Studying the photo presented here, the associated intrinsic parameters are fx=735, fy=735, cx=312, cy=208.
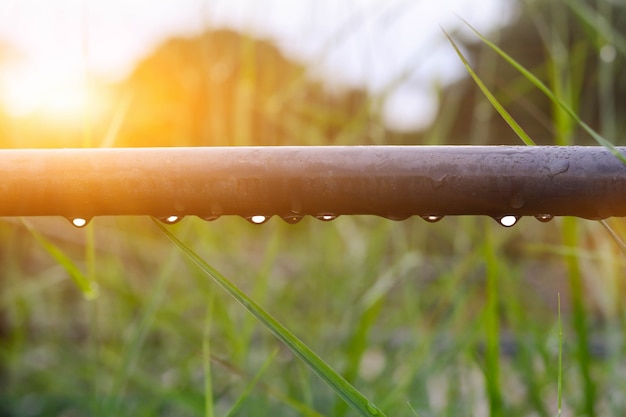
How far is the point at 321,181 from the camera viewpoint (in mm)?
328

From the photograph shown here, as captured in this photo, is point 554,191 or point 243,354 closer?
point 554,191

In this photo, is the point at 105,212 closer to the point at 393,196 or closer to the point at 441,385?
the point at 393,196

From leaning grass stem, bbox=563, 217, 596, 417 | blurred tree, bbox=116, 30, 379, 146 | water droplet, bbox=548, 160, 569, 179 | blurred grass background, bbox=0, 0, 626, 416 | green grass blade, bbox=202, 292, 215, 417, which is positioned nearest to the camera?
water droplet, bbox=548, 160, 569, 179

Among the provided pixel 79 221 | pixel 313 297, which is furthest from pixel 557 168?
pixel 313 297

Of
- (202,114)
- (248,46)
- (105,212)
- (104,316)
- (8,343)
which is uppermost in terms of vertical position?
(202,114)

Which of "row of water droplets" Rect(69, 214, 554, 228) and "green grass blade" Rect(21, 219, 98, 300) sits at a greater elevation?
"green grass blade" Rect(21, 219, 98, 300)

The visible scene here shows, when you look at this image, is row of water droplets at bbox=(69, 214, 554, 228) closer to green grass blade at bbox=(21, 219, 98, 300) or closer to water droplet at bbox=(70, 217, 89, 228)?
water droplet at bbox=(70, 217, 89, 228)

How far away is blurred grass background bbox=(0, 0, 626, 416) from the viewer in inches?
32.0

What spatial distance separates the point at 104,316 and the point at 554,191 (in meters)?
1.63

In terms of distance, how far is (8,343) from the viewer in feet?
5.60

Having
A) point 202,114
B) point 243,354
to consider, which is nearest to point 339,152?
point 243,354

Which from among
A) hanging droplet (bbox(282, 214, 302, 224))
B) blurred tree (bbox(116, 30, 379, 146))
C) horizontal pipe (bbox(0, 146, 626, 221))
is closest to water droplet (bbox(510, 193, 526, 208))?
horizontal pipe (bbox(0, 146, 626, 221))

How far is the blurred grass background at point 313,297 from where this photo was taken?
0.81 m

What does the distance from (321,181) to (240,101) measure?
835mm
